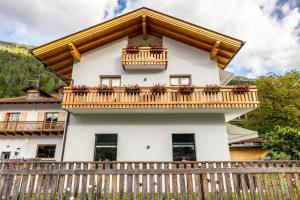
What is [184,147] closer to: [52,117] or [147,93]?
[147,93]

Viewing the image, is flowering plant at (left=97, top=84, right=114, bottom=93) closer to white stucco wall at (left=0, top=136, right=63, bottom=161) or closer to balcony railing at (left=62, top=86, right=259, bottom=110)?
balcony railing at (left=62, top=86, right=259, bottom=110)

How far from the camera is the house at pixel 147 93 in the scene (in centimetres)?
1076

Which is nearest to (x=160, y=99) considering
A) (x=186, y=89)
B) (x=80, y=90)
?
(x=186, y=89)

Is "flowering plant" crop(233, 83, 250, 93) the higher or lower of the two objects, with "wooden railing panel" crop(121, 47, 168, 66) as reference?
lower

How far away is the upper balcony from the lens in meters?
10.5

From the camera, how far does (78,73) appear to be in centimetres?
1290

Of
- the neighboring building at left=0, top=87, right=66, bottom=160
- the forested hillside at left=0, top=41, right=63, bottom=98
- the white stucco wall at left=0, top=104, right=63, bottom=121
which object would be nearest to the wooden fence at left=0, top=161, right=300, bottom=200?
the neighboring building at left=0, top=87, right=66, bottom=160

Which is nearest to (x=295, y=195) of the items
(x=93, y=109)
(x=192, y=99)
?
(x=192, y=99)

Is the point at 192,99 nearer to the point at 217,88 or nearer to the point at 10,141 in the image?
the point at 217,88

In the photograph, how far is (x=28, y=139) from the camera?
80.9ft

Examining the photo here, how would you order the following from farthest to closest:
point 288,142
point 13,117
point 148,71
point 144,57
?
point 13,117 < point 288,142 < point 148,71 < point 144,57

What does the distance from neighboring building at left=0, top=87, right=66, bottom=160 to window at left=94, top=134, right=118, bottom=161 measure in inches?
584

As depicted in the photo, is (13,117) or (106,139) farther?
(13,117)

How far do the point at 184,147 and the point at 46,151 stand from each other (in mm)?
20497
